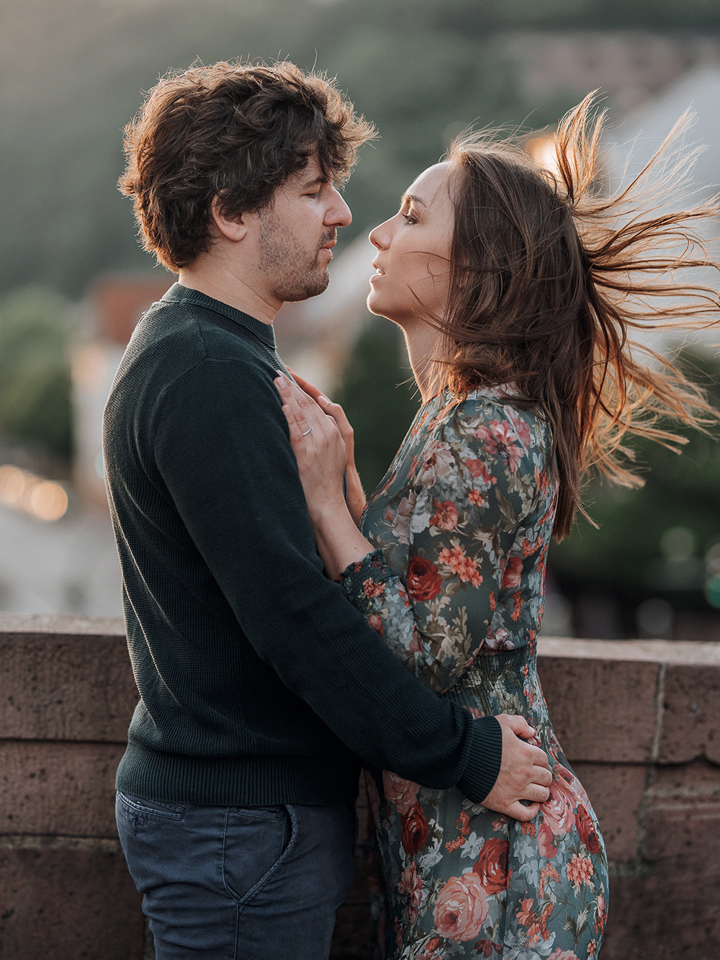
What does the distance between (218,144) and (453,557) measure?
0.97 metres

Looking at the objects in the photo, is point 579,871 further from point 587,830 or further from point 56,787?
point 56,787

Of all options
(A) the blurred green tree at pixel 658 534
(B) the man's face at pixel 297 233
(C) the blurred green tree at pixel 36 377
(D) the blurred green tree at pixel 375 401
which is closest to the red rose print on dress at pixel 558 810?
(B) the man's face at pixel 297 233

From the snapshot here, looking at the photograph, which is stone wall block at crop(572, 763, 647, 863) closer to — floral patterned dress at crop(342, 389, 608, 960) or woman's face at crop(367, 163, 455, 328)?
floral patterned dress at crop(342, 389, 608, 960)

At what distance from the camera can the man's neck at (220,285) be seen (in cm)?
195

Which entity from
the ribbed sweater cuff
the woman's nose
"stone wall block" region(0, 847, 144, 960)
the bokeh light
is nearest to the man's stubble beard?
the woman's nose

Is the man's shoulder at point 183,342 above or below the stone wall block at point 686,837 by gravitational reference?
above

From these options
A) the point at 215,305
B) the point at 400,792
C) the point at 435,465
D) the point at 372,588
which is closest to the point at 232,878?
the point at 400,792

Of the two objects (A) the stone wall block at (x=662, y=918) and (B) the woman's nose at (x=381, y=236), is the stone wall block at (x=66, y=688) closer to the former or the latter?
(B) the woman's nose at (x=381, y=236)

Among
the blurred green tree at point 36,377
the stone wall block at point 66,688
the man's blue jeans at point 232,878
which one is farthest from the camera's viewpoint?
the blurred green tree at point 36,377

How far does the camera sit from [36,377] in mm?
63469

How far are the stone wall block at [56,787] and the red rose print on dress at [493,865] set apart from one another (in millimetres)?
1159

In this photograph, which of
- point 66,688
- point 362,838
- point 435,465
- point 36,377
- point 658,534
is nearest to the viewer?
point 435,465

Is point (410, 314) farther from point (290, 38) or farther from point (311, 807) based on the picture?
point (290, 38)

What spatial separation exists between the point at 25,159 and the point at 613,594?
86.9 metres
